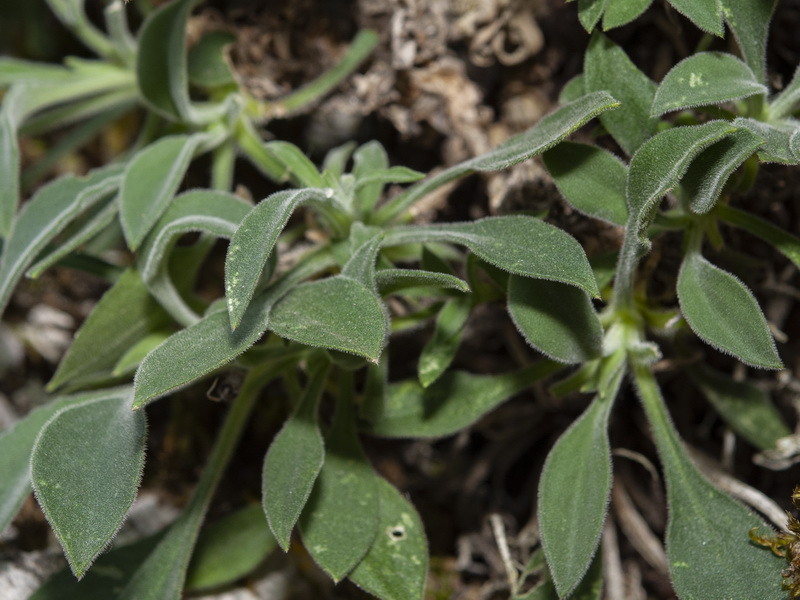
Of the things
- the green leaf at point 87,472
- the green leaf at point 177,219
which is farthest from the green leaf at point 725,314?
the green leaf at point 87,472

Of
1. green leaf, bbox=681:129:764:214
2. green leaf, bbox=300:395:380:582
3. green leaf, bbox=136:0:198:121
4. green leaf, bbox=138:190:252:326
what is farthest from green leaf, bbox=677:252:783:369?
green leaf, bbox=136:0:198:121

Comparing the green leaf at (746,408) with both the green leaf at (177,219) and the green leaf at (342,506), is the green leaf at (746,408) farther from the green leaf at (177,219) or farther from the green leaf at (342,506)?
the green leaf at (177,219)

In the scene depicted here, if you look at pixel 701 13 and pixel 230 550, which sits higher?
pixel 701 13

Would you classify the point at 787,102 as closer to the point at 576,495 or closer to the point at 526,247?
the point at 526,247

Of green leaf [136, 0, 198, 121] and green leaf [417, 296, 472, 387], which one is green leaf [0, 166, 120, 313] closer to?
green leaf [136, 0, 198, 121]

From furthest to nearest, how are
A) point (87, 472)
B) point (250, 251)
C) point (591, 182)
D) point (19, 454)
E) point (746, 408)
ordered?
point (746, 408), point (19, 454), point (591, 182), point (87, 472), point (250, 251)

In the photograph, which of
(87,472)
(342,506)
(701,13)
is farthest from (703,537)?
(87,472)

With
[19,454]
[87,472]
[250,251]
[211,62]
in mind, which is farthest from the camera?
[211,62]
